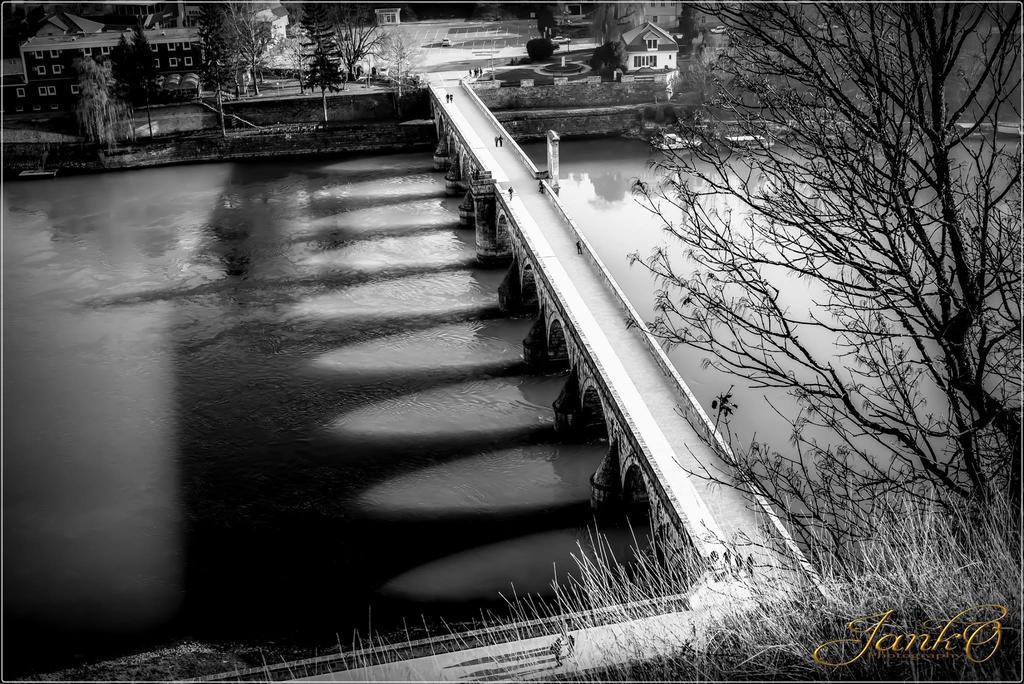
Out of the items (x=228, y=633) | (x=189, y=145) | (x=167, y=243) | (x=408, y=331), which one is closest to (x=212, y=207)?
(x=167, y=243)

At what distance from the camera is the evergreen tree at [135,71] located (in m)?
52.0

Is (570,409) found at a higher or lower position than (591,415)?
higher

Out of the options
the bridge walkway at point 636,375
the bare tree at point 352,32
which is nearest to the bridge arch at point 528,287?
the bridge walkway at point 636,375

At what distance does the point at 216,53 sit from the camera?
52.2m

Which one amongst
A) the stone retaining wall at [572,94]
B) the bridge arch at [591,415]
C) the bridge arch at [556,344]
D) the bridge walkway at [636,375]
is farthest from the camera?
the stone retaining wall at [572,94]

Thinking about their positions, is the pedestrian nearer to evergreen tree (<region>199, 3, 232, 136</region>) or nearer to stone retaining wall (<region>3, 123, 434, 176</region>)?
stone retaining wall (<region>3, 123, 434, 176</region>)

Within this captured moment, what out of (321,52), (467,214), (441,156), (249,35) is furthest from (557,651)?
(249,35)

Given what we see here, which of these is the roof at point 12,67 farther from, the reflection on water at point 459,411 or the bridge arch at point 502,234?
the reflection on water at point 459,411

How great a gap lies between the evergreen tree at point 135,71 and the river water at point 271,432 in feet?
43.3

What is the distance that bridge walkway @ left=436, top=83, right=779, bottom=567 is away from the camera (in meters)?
15.8

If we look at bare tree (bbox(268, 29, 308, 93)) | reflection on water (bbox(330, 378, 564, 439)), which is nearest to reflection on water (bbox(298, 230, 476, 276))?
reflection on water (bbox(330, 378, 564, 439))

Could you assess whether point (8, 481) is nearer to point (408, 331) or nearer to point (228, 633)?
point (228, 633)

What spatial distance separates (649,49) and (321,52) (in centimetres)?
1769

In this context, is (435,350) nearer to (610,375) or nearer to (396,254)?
(610,375)
